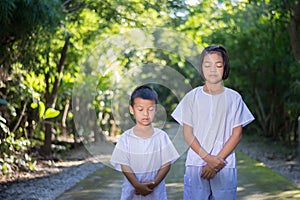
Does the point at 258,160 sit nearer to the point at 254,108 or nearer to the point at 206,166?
the point at 254,108

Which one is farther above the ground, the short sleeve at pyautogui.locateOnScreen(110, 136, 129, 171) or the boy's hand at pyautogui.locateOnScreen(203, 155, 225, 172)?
the short sleeve at pyautogui.locateOnScreen(110, 136, 129, 171)

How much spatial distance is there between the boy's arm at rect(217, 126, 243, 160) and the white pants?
0.09 m

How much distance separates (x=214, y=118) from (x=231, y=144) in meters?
0.16

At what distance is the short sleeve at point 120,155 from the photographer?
2.66 metres

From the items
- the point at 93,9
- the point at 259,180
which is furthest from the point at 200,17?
the point at 259,180

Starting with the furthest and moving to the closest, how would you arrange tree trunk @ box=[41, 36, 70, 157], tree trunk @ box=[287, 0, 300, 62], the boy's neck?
tree trunk @ box=[41, 36, 70, 157]
tree trunk @ box=[287, 0, 300, 62]
the boy's neck

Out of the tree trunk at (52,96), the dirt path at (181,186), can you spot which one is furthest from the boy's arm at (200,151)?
the tree trunk at (52,96)

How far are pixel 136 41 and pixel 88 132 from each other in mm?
740

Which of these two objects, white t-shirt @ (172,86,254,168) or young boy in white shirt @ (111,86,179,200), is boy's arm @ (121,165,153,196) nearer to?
young boy in white shirt @ (111,86,179,200)

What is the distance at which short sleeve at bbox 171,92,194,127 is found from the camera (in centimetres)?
275

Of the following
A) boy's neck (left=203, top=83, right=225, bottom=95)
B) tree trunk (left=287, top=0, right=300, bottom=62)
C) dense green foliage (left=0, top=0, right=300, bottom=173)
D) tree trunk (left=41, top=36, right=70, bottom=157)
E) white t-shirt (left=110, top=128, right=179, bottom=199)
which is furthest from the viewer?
tree trunk (left=41, top=36, right=70, bottom=157)

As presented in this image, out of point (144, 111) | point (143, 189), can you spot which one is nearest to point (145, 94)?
point (144, 111)

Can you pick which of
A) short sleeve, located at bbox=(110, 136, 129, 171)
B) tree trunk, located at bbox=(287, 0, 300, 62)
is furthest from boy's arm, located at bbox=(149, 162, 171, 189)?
tree trunk, located at bbox=(287, 0, 300, 62)

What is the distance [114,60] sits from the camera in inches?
133
